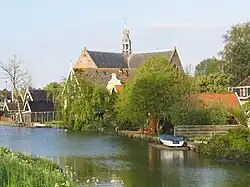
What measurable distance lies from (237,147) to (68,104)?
92.7 ft

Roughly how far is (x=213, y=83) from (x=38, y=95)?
80.9ft

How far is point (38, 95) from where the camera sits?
223ft

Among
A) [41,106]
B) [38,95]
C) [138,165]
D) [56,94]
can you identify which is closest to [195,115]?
[138,165]

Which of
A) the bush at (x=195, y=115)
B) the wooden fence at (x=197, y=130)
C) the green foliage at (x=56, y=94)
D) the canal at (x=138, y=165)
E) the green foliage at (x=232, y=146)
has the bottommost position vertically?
the canal at (x=138, y=165)

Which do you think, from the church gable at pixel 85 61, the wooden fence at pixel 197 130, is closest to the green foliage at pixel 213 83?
the wooden fence at pixel 197 130

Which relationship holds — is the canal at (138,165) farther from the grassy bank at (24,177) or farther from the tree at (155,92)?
the grassy bank at (24,177)

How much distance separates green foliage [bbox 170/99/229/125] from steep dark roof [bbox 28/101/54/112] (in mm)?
30579

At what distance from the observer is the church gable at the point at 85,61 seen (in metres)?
70.0

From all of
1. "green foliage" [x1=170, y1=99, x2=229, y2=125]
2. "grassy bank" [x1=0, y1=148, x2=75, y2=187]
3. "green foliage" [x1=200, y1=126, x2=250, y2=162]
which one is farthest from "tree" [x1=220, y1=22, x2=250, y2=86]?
"grassy bank" [x1=0, y1=148, x2=75, y2=187]

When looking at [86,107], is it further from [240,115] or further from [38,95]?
[38,95]

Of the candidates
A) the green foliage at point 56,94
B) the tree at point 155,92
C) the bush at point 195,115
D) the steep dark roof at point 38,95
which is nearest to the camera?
the bush at point 195,115

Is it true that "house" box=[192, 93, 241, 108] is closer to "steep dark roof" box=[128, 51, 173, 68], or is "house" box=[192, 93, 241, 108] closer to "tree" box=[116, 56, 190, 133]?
"tree" box=[116, 56, 190, 133]

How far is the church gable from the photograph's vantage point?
7000 centimetres

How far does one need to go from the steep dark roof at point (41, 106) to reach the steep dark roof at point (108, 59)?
8292mm
